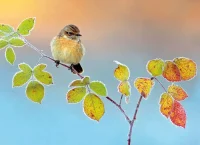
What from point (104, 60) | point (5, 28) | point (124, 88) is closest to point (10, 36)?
point (5, 28)

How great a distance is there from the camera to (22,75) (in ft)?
1.06

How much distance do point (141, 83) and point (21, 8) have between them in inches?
26.6

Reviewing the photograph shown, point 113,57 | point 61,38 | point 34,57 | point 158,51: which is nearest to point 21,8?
point 34,57

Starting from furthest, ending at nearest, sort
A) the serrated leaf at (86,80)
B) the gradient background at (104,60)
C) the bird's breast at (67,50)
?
the gradient background at (104,60), the bird's breast at (67,50), the serrated leaf at (86,80)

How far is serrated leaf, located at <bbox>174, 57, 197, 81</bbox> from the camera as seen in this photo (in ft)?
1.04

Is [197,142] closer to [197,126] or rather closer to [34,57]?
[197,126]

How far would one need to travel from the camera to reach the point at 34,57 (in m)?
0.86

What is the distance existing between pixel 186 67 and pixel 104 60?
0.64 metres

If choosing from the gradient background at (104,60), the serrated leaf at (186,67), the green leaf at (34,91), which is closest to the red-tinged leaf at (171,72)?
the serrated leaf at (186,67)

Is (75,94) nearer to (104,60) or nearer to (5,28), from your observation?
(5,28)

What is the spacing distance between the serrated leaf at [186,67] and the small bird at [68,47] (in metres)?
0.14

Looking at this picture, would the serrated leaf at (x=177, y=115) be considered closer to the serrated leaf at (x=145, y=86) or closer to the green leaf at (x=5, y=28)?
the serrated leaf at (x=145, y=86)

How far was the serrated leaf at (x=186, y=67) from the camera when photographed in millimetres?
316

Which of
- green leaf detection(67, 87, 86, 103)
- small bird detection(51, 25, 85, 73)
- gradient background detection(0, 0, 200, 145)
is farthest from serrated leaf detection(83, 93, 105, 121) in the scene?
gradient background detection(0, 0, 200, 145)
